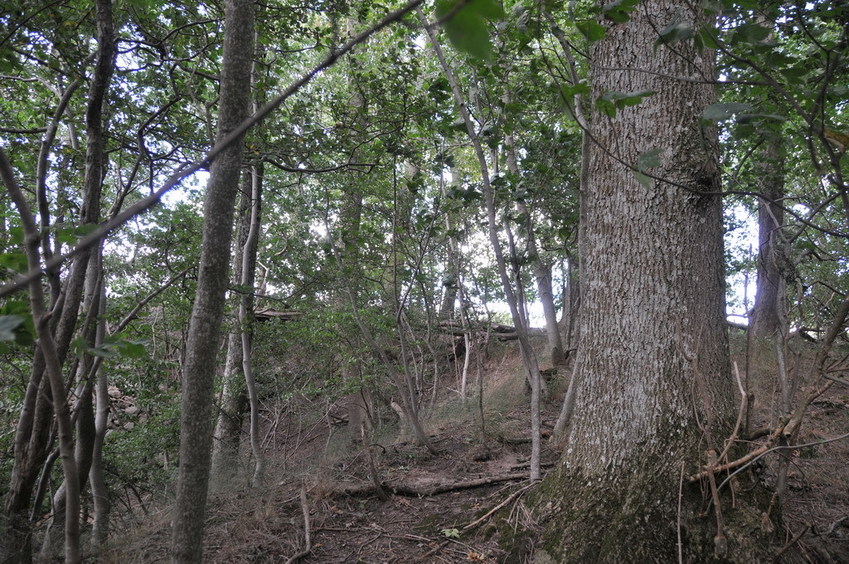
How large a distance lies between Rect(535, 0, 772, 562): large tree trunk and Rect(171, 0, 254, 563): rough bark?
71.7 inches

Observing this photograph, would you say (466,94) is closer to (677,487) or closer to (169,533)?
(677,487)

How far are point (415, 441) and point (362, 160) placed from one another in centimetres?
332

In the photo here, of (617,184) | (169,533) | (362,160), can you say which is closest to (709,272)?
(617,184)

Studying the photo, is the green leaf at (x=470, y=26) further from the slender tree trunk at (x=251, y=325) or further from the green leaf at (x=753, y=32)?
the slender tree trunk at (x=251, y=325)

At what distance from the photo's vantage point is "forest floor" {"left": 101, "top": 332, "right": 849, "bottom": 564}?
2916mm

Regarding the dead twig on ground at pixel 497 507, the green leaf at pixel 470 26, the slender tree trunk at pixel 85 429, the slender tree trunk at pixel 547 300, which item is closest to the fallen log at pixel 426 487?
the dead twig on ground at pixel 497 507

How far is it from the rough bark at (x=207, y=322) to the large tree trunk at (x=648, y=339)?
182 centimetres

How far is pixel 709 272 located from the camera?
2.69m

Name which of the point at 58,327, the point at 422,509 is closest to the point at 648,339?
the point at 422,509

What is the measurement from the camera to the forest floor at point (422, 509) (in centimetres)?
292

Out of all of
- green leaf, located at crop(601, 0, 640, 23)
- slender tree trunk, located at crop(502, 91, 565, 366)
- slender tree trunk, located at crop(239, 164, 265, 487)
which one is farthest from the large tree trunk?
slender tree trunk, located at crop(502, 91, 565, 366)

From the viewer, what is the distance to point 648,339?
2662 millimetres

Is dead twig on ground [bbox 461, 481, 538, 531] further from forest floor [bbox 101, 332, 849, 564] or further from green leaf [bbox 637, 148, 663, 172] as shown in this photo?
green leaf [bbox 637, 148, 663, 172]

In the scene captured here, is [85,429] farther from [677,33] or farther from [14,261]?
[677,33]
